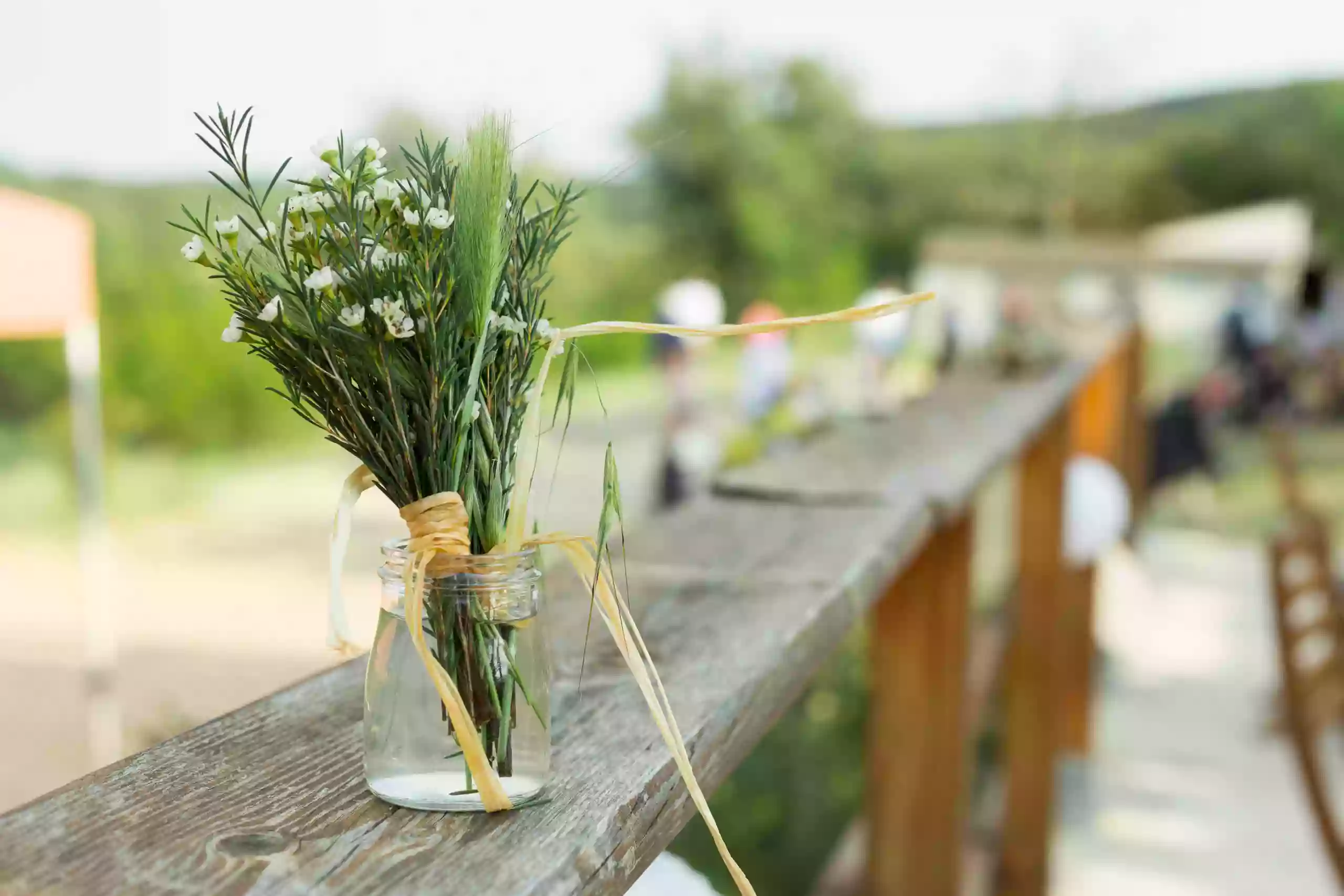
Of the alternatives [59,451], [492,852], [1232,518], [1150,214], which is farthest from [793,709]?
[1150,214]

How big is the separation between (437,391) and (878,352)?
202cm

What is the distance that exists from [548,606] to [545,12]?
19.5 inches

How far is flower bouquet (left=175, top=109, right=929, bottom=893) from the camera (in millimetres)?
507

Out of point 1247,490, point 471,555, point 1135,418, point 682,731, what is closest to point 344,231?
point 471,555

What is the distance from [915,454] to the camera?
1604 mm

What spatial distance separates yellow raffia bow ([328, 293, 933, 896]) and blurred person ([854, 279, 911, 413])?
1.30 m

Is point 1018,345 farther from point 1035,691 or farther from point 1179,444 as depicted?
point 1179,444

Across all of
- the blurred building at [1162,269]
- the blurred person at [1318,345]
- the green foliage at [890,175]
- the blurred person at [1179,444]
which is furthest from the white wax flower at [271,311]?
the green foliage at [890,175]

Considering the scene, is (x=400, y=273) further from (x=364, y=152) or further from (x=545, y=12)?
(x=545, y=12)

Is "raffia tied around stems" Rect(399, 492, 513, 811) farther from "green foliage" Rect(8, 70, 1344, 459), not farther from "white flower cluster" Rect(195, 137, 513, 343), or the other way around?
"green foliage" Rect(8, 70, 1344, 459)

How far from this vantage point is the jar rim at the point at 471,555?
1.78 feet

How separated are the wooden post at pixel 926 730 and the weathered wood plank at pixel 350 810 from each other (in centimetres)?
77

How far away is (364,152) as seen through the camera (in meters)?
0.52

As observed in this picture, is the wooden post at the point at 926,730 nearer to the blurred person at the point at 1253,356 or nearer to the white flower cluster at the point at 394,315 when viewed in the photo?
the white flower cluster at the point at 394,315
